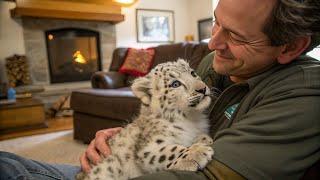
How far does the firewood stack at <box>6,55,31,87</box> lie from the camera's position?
544cm

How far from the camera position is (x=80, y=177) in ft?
3.77

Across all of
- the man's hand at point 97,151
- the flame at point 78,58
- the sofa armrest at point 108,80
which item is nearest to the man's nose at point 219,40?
the man's hand at point 97,151

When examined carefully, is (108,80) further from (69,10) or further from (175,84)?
(175,84)

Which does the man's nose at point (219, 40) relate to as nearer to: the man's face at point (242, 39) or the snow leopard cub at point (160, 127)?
the man's face at point (242, 39)

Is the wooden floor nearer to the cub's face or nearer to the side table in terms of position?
the side table

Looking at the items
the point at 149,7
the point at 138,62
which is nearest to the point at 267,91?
the point at 138,62

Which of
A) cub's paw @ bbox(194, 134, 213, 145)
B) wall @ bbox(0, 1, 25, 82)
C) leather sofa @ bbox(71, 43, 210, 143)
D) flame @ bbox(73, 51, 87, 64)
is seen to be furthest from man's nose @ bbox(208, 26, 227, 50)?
flame @ bbox(73, 51, 87, 64)

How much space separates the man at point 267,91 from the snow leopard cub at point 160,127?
0.13m

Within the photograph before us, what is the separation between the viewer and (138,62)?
4184 mm

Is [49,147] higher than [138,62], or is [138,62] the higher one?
[138,62]

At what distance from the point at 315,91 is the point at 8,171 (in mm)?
811

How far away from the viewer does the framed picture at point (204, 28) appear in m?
7.12

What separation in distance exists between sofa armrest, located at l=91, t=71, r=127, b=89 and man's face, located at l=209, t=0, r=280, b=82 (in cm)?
303

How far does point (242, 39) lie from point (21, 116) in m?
3.98
